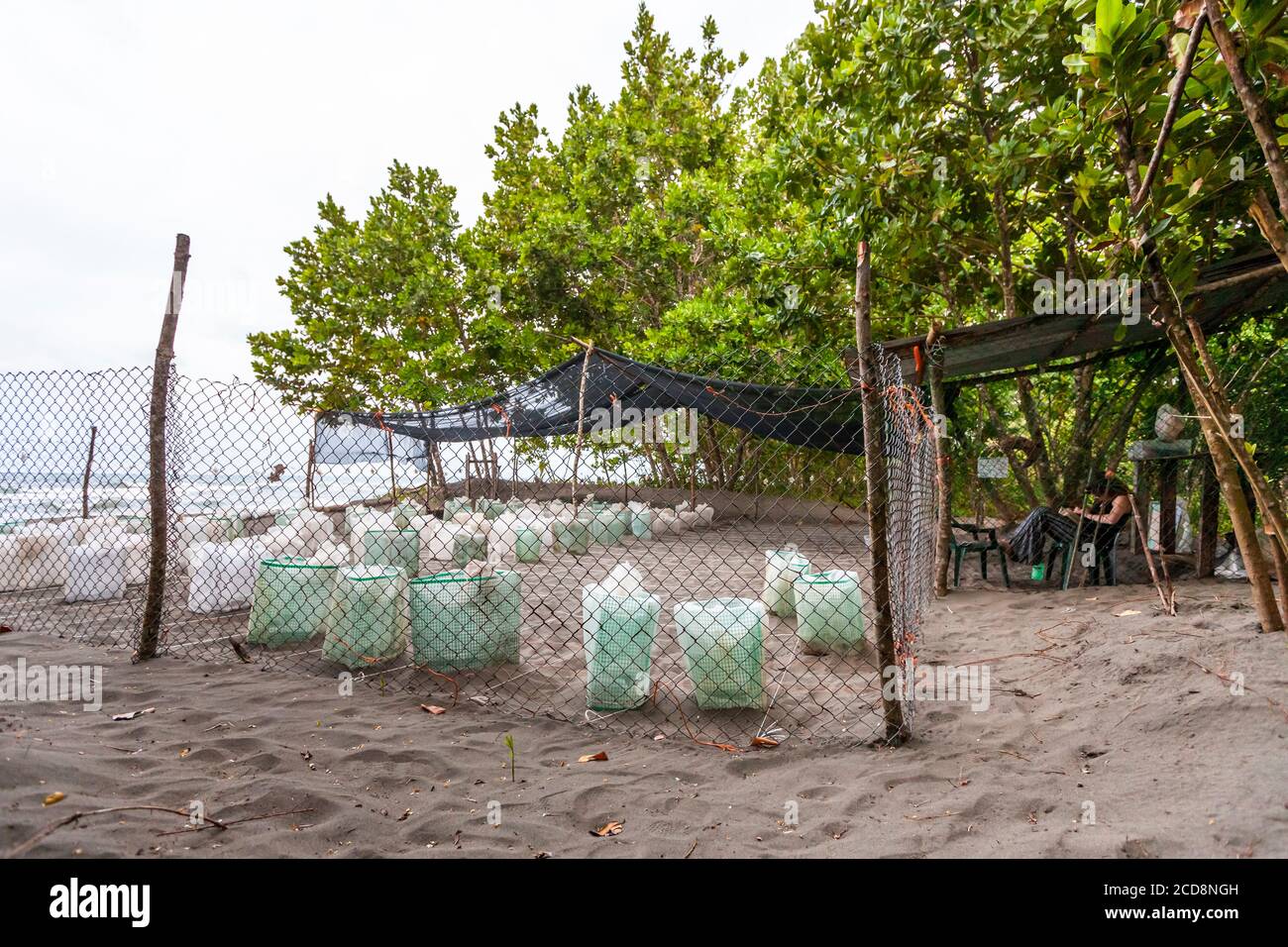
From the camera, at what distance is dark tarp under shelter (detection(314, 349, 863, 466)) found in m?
5.56

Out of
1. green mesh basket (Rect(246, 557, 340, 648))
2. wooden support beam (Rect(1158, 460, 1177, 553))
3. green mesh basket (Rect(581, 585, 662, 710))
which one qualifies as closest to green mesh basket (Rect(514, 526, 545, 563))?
green mesh basket (Rect(246, 557, 340, 648))

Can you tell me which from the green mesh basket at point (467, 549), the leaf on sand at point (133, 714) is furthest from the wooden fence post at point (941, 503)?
the leaf on sand at point (133, 714)

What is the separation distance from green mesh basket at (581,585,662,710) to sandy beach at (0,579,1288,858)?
0.73ft

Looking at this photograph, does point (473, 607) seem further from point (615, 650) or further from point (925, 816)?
point (925, 816)

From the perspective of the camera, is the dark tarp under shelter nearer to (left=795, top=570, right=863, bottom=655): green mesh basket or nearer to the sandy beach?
(left=795, top=570, right=863, bottom=655): green mesh basket

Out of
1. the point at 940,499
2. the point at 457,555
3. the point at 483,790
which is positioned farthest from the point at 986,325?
the point at 457,555

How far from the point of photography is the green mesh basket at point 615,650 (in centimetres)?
303

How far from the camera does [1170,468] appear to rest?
5.59 metres

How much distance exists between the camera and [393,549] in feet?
19.5

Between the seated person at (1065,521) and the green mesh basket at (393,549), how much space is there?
5.11 m

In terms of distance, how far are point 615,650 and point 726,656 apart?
50 centimetres

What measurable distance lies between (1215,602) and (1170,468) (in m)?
1.99

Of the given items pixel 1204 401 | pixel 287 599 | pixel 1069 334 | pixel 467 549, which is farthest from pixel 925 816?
pixel 467 549
